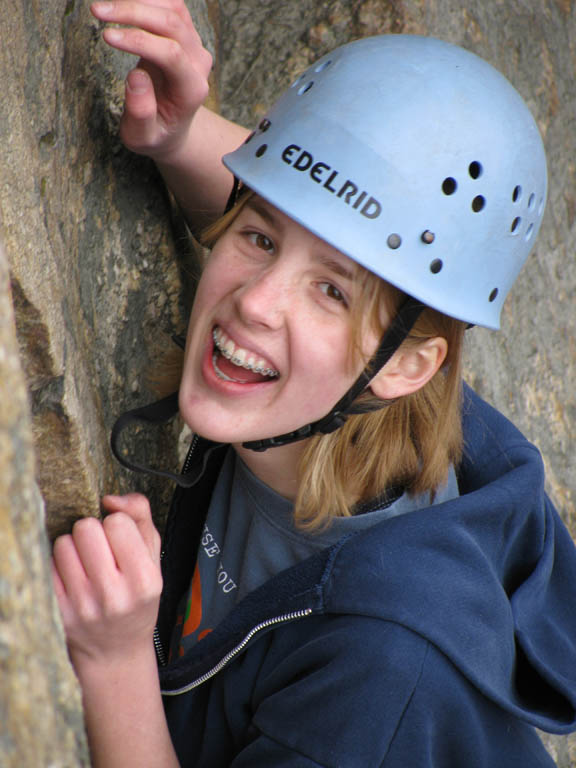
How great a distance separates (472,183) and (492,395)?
1.51m

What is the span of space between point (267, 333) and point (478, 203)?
1.77 feet

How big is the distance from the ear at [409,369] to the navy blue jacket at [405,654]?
0.95 ft

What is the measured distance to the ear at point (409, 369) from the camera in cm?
190

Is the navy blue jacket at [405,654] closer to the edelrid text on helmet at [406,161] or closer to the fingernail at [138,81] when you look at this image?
the edelrid text on helmet at [406,161]

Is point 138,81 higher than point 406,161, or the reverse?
point 406,161

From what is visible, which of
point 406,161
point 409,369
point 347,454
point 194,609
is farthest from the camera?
point 194,609

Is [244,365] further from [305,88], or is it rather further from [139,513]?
[305,88]

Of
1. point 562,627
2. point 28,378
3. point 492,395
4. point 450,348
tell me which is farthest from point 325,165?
point 492,395

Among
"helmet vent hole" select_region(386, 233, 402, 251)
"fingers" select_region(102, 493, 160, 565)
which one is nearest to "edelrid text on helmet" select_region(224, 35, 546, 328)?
"helmet vent hole" select_region(386, 233, 402, 251)

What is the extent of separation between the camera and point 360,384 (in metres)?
1.85

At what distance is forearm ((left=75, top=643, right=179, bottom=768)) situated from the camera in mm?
1743

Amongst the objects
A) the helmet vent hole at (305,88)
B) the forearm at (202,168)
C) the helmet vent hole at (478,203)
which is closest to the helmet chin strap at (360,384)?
the helmet vent hole at (478,203)

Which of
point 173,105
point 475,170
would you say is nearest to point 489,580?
point 475,170

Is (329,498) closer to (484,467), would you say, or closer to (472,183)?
(484,467)
